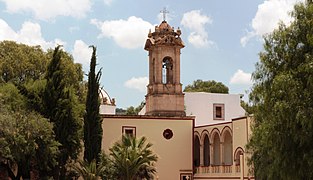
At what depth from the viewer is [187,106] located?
50.5 m

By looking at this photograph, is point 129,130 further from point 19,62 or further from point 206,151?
point 19,62

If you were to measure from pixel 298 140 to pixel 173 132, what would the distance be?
62.3 ft

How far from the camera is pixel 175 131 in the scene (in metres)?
36.1

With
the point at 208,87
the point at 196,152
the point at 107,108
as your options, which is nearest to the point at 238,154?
the point at 196,152

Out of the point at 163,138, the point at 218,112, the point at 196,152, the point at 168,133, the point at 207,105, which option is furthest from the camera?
the point at 207,105

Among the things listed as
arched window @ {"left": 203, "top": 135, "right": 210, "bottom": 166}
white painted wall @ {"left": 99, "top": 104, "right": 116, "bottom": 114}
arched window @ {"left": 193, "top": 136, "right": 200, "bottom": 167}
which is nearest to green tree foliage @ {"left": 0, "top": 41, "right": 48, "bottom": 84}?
arched window @ {"left": 193, "top": 136, "right": 200, "bottom": 167}

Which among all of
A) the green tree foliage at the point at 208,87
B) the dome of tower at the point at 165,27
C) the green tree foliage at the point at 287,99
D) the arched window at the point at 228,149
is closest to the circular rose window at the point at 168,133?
the arched window at the point at 228,149

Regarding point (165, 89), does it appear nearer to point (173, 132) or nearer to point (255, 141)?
point (173, 132)

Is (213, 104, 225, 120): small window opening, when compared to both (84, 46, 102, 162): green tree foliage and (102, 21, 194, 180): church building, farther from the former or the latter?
(84, 46, 102, 162): green tree foliage

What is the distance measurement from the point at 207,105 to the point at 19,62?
65.2ft

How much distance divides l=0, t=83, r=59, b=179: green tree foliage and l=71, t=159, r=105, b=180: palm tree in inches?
61.0

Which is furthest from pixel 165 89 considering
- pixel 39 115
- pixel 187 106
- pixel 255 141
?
pixel 255 141

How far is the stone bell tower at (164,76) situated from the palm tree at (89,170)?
1188cm

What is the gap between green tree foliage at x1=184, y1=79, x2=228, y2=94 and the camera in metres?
69.4
